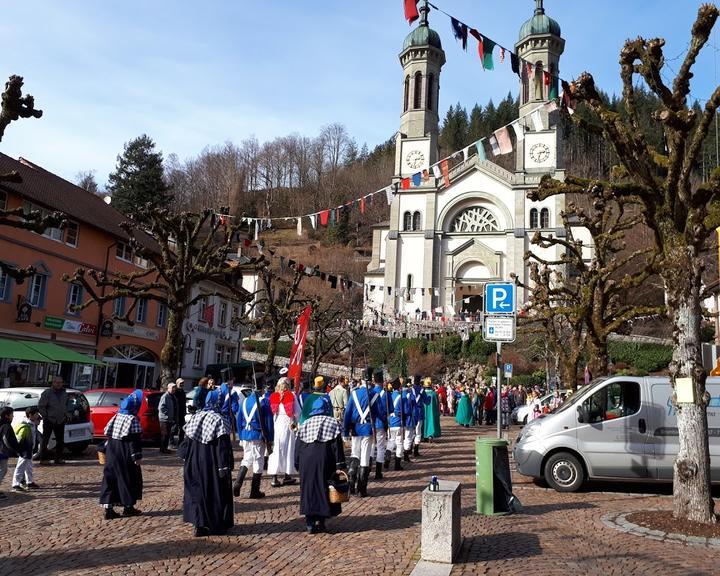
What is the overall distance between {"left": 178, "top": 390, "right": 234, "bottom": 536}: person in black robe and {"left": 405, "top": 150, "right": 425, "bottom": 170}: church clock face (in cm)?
5515

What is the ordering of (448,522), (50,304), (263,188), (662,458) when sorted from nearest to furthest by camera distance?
(448,522) → (662,458) → (50,304) → (263,188)

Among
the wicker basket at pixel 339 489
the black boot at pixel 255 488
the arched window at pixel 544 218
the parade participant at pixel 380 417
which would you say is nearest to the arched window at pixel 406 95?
the arched window at pixel 544 218

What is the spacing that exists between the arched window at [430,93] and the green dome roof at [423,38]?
318cm

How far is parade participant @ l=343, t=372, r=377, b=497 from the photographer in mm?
9758

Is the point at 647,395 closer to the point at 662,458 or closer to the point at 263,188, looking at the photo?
the point at 662,458

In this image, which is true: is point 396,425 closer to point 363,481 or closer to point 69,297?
point 363,481

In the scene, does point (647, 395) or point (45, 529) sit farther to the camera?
point (647, 395)

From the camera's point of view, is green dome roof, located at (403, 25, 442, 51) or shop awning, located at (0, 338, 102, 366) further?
green dome roof, located at (403, 25, 442, 51)

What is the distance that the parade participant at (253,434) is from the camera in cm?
953

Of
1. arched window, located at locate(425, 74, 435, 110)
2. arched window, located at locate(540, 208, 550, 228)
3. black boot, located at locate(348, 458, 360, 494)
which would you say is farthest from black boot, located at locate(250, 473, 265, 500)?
arched window, located at locate(425, 74, 435, 110)

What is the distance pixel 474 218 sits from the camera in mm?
60438

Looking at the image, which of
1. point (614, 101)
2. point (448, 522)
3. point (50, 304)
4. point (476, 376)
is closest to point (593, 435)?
point (448, 522)

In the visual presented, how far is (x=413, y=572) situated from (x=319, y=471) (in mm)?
1894

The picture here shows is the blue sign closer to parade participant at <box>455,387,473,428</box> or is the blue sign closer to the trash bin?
the trash bin
